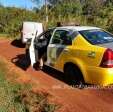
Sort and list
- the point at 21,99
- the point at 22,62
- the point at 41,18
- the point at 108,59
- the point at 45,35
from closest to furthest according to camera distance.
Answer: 1. the point at 21,99
2. the point at 108,59
3. the point at 45,35
4. the point at 22,62
5. the point at 41,18

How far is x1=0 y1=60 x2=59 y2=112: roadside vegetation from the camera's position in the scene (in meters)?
6.44

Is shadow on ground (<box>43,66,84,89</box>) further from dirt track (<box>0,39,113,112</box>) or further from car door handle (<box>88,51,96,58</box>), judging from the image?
car door handle (<box>88,51,96,58</box>)

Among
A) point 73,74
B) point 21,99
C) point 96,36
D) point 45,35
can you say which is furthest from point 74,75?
point 45,35

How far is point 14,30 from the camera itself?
23500 millimetres

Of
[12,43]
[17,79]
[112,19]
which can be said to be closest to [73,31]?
[17,79]

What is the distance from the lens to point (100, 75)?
7.28 metres

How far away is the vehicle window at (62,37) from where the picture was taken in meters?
8.53

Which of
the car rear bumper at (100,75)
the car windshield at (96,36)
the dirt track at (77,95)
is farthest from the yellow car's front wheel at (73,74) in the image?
the car windshield at (96,36)

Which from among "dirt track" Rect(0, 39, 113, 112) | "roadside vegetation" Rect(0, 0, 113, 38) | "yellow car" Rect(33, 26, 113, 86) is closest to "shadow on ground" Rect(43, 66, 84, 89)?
"dirt track" Rect(0, 39, 113, 112)

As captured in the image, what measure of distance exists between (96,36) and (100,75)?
1.45m

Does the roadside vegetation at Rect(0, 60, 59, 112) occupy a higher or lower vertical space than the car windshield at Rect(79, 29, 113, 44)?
lower

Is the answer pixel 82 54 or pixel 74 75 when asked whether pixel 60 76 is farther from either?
pixel 82 54

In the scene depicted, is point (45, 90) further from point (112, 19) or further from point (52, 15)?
point (52, 15)

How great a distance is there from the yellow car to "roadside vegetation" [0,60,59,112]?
1.13 m
